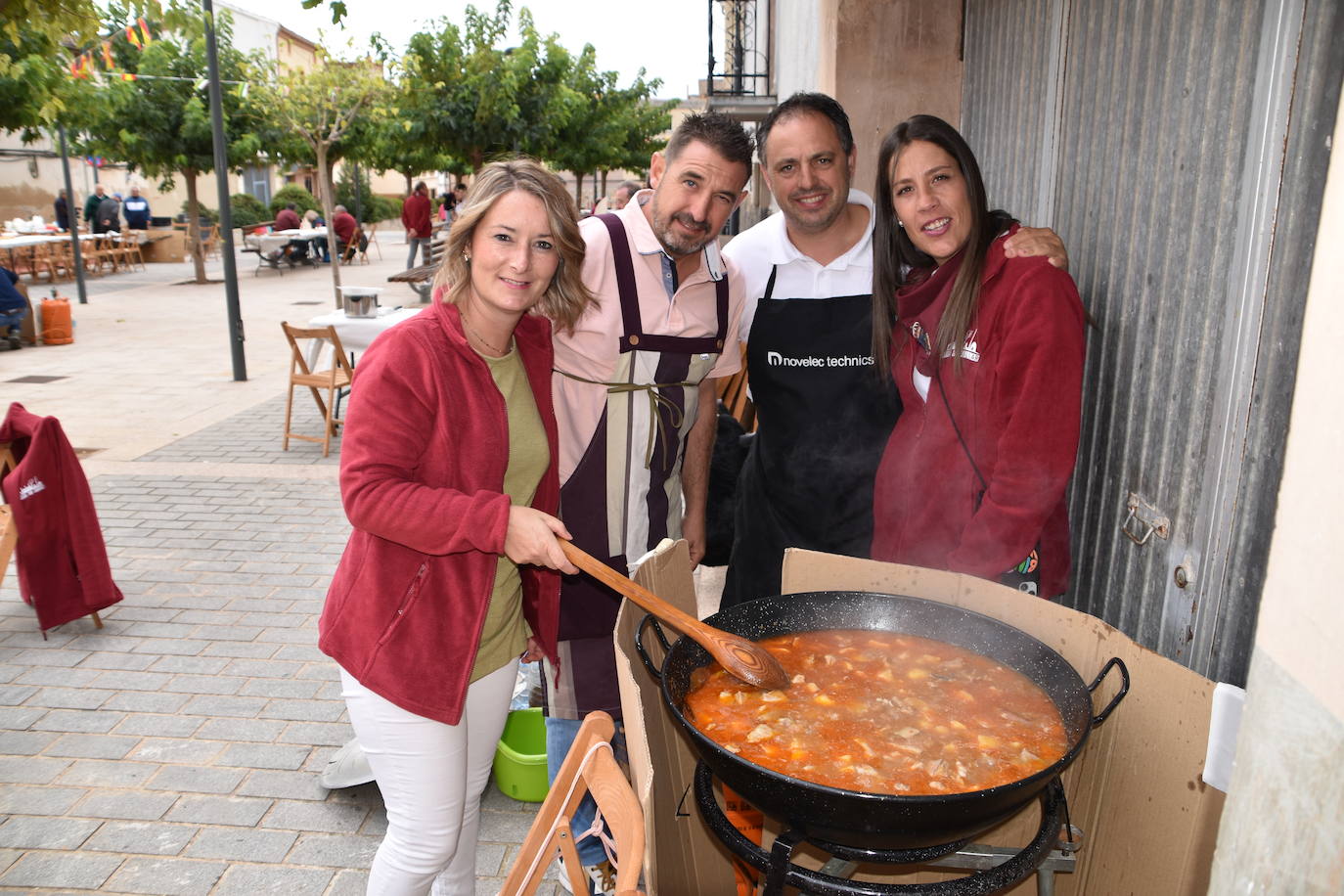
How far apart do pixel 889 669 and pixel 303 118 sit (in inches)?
740

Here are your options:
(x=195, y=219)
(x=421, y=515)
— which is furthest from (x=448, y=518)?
(x=195, y=219)

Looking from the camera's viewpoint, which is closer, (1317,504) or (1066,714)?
(1317,504)

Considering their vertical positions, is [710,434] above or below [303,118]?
below

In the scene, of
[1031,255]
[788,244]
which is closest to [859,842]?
[1031,255]

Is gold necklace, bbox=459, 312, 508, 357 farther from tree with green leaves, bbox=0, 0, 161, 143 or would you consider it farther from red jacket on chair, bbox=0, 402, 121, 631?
red jacket on chair, bbox=0, 402, 121, 631

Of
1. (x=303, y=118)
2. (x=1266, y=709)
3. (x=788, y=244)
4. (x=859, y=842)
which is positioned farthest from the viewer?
(x=303, y=118)

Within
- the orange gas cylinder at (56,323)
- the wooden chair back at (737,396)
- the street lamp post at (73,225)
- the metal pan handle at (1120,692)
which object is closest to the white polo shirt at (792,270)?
the wooden chair back at (737,396)

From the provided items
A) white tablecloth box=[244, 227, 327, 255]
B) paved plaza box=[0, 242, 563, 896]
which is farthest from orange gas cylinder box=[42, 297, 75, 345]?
white tablecloth box=[244, 227, 327, 255]

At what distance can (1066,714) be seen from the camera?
7.06 feet

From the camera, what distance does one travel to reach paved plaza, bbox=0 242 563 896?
3213mm

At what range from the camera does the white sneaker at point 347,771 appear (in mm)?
3492

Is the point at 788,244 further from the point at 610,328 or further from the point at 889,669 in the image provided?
the point at 889,669

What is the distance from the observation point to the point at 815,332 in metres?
3.24

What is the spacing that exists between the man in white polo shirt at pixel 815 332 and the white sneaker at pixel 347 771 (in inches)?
70.4
